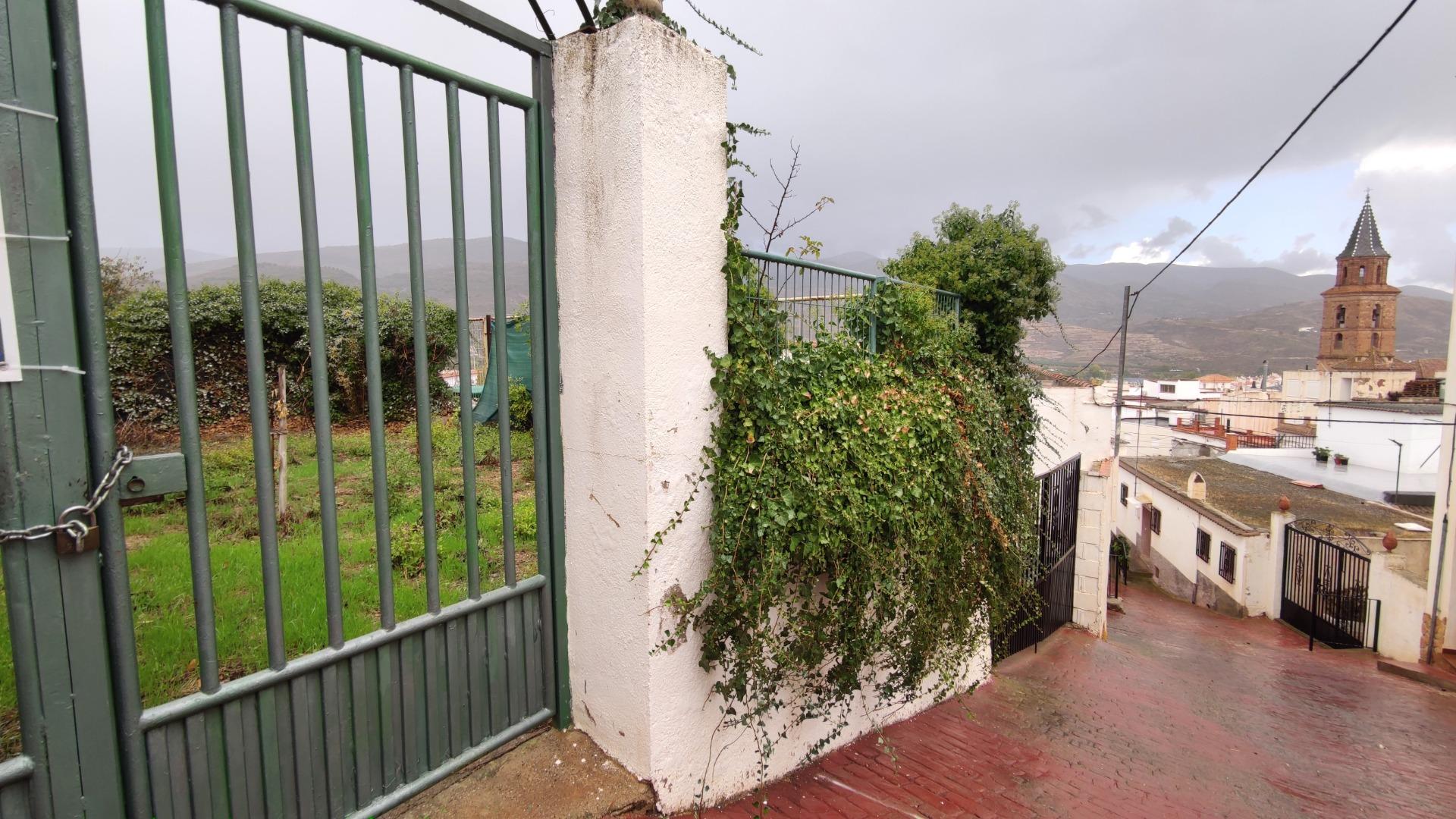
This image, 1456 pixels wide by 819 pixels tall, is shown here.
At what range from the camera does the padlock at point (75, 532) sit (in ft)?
5.56

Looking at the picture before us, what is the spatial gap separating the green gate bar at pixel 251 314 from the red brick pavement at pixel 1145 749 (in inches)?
89.3

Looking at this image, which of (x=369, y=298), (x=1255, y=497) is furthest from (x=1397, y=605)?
(x=369, y=298)

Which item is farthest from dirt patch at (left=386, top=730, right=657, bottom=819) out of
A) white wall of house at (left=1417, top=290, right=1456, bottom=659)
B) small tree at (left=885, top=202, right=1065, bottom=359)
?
white wall of house at (left=1417, top=290, right=1456, bottom=659)

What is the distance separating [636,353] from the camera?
8.80 ft

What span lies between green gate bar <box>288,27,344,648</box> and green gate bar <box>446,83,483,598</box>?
456mm

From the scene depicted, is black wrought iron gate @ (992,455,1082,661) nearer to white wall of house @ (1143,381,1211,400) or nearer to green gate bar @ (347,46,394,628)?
green gate bar @ (347,46,394,628)

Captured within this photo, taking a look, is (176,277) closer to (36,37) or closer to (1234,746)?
(36,37)

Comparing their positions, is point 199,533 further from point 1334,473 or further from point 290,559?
point 1334,473

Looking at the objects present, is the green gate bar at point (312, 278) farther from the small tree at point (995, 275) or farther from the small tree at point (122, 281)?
the small tree at point (995, 275)

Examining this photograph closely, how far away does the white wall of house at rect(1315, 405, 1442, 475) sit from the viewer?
23.8 meters

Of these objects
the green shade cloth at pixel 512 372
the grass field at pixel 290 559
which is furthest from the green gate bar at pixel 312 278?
the green shade cloth at pixel 512 372

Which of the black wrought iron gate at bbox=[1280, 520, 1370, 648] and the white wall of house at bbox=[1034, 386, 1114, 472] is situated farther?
the black wrought iron gate at bbox=[1280, 520, 1370, 648]

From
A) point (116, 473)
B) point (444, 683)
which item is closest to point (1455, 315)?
point (444, 683)

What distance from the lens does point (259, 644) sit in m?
2.87
